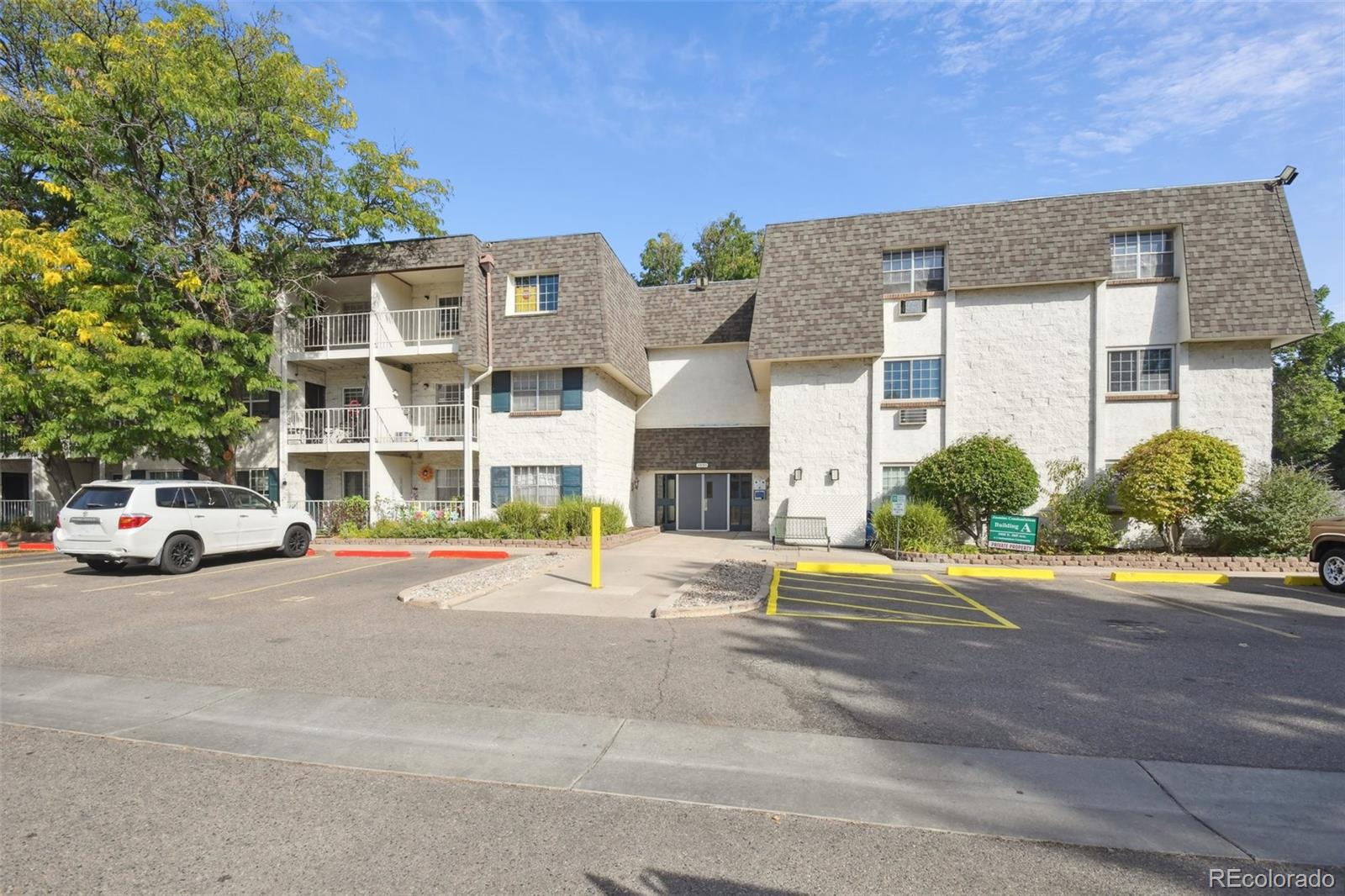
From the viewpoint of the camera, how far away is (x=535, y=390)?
→ 19266 mm

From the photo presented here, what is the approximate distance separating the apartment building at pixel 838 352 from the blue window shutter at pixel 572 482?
9 centimetres

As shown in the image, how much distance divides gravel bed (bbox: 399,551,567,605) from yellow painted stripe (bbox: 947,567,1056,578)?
8.69 meters

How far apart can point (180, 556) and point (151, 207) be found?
10509 millimetres

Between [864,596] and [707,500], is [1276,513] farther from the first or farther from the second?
[707,500]

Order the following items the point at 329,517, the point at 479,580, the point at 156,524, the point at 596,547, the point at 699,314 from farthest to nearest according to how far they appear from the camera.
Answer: the point at 699,314, the point at 329,517, the point at 156,524, the point at 479,580, the point at 596,547

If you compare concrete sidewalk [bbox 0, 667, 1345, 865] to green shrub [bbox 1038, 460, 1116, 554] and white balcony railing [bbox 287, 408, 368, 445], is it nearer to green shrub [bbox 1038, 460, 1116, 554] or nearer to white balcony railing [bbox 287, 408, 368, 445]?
green shrub [bbox 1038, 460, 1116, 554]

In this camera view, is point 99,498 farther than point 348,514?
No

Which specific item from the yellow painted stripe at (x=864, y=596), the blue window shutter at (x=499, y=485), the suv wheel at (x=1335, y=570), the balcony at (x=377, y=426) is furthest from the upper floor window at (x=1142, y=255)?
the balcony at (x=377, y=426)

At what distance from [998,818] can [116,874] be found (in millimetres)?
4609

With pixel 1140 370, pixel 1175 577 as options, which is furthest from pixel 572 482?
pixel 1140 370

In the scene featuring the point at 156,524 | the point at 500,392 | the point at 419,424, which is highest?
the point at 500,392

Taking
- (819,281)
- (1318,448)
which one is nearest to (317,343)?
(819,281)

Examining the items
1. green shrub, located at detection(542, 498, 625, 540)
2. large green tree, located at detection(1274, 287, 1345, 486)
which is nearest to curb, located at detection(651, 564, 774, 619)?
green shrub, located at detection(542, 498, 625, 540)

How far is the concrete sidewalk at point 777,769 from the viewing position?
350cm
